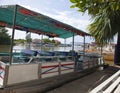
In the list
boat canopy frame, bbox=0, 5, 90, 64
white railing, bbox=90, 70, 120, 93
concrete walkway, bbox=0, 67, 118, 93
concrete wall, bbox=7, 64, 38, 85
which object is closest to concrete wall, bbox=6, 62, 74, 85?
concrete wall, bbox=7, 64, 38, 85

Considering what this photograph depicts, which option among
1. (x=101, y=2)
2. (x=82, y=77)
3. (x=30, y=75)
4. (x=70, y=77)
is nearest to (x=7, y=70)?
(x=30, y=75)

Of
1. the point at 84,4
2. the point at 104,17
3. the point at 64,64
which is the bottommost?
the point at 64,64

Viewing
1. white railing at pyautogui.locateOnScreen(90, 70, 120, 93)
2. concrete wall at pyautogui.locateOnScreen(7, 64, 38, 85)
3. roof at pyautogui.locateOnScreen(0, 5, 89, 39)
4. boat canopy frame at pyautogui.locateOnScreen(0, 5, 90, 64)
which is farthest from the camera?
roof at pyautogui.locateOnScreen(0, 5, 89, 39)

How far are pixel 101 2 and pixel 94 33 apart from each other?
7.90m

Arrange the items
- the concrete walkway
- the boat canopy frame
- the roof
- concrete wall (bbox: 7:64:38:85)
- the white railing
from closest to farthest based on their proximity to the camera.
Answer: the white railing < concrete wall (bbox: 7:64:38:85) < the concrete walkway < the boat canopy frame < the roof

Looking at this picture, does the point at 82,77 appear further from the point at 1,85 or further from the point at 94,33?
the point at 1,85

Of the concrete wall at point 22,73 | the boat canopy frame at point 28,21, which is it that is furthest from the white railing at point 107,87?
the boat canopy frame at point 28,21

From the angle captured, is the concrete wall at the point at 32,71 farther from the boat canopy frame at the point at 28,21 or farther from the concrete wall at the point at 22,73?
the boat canopy frame at the point at 28,21

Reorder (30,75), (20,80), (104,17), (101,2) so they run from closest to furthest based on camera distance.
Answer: (101,2) → (20,80) → (30,75) → (104,17)

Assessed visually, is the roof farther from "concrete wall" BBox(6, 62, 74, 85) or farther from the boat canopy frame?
"concrete wall" BBox(6, 62, 74, 85)

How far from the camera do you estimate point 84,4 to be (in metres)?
3.18

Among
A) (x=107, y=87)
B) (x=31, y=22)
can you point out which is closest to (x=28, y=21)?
(x=31, y=22)

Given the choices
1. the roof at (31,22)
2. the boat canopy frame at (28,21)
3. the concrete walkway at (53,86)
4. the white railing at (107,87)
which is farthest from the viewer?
the roof at (31,22)

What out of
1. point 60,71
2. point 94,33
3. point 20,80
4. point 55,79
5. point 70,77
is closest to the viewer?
point 20,80
